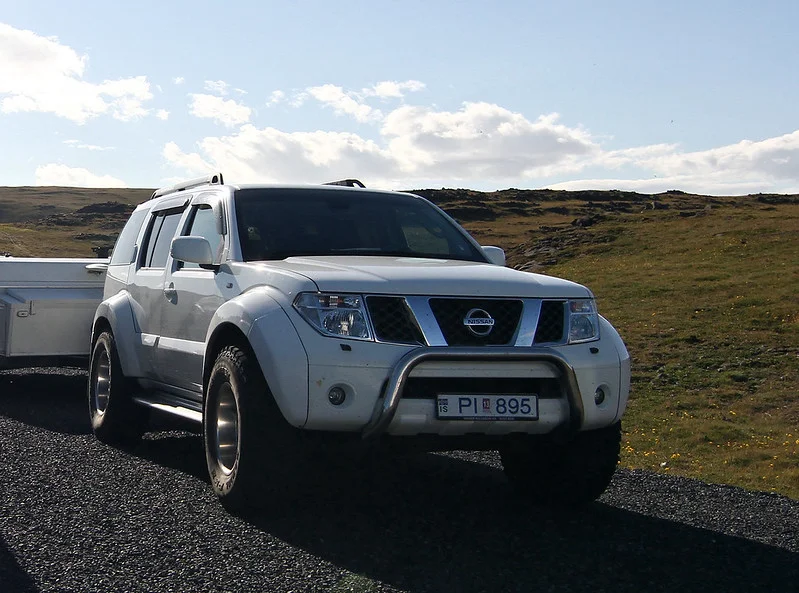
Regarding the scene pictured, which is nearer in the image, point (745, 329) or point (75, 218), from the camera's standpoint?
point (745, 329)

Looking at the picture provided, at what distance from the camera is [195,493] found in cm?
710

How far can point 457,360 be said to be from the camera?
5988mm

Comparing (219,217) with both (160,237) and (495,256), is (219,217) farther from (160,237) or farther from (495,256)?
→ (495,256)

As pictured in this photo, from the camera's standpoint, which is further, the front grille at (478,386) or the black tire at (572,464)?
the black tire at (572,464)

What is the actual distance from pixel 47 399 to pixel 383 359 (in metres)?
7.94

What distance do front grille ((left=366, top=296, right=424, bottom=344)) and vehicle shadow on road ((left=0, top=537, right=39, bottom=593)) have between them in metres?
2.03

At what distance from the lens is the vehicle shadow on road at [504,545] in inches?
202

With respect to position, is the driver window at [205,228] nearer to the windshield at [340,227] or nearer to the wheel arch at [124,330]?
the windshield at [340,227]

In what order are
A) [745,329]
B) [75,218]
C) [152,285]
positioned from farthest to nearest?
[75,218], [745,329], [152,285]

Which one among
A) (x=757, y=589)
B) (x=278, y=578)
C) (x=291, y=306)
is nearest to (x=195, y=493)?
(x=291, y=306)

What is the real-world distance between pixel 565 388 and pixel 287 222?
2325 mm

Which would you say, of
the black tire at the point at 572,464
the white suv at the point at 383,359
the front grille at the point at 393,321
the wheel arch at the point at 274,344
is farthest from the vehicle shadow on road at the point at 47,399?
the front grille at the point at 393,321

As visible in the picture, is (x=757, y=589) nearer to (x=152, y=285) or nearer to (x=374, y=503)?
(x=374, y=503)

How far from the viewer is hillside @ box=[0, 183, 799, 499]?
621 inches
